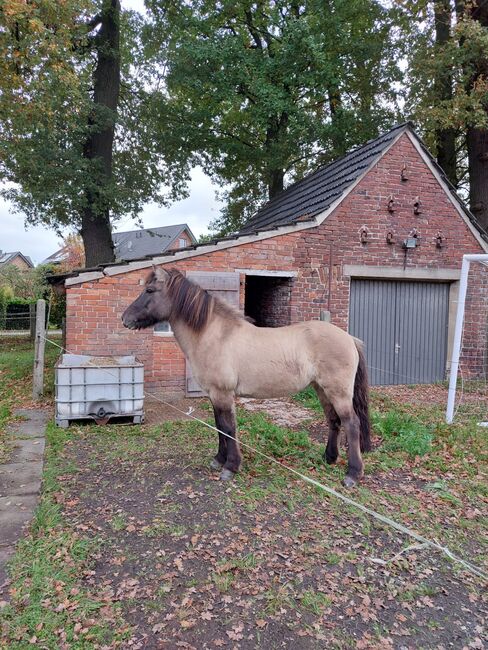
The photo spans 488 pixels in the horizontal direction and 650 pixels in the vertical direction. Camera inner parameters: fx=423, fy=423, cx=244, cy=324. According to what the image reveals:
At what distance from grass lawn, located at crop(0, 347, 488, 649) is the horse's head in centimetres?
166

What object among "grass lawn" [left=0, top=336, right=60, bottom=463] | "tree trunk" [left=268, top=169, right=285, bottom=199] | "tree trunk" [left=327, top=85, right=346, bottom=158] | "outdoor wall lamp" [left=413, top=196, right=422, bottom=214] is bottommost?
"grass lawn" [left=0, top=336, right=60, bottom=463]

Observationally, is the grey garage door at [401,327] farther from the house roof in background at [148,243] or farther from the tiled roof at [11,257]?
the tiled roof at [11,257]

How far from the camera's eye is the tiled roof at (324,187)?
28.7 ft

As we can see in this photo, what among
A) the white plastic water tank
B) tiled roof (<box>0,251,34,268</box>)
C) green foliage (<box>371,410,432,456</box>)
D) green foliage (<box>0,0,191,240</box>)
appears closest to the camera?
green foliage (<box>371,410,432,456</box>)

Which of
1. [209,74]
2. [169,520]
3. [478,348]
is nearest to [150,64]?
[209,74]

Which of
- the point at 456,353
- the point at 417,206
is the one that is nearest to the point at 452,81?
the point at 417,206

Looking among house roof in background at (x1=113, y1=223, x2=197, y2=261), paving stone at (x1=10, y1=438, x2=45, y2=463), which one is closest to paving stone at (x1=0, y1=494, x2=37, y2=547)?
paving stone at (x1=10, y1=438, x2=45, y2=463)

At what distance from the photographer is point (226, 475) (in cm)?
433

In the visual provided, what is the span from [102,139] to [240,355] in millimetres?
11419

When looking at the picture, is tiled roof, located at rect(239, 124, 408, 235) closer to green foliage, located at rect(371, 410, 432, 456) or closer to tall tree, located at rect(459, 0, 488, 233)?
tall tree, located at rect(459, 0, 488, 233)

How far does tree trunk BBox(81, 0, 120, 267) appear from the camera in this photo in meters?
12.3

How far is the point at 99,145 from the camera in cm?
1303

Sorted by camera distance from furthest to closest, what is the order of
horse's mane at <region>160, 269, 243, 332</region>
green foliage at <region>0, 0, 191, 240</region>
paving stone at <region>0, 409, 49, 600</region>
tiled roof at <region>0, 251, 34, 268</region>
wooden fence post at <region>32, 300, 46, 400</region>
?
tiled roof at <region>0, 251, 34, 268</region>, green foliage at <region>0, 0, 191, 240</region>, wooden fence post at <region>32, 300, 46, 400</region>, horse's mane at <region>160, 269, 243, 332</region>, paving stone at <region>0, 409, 49, 600</region>

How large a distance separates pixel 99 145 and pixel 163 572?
13.1 m
